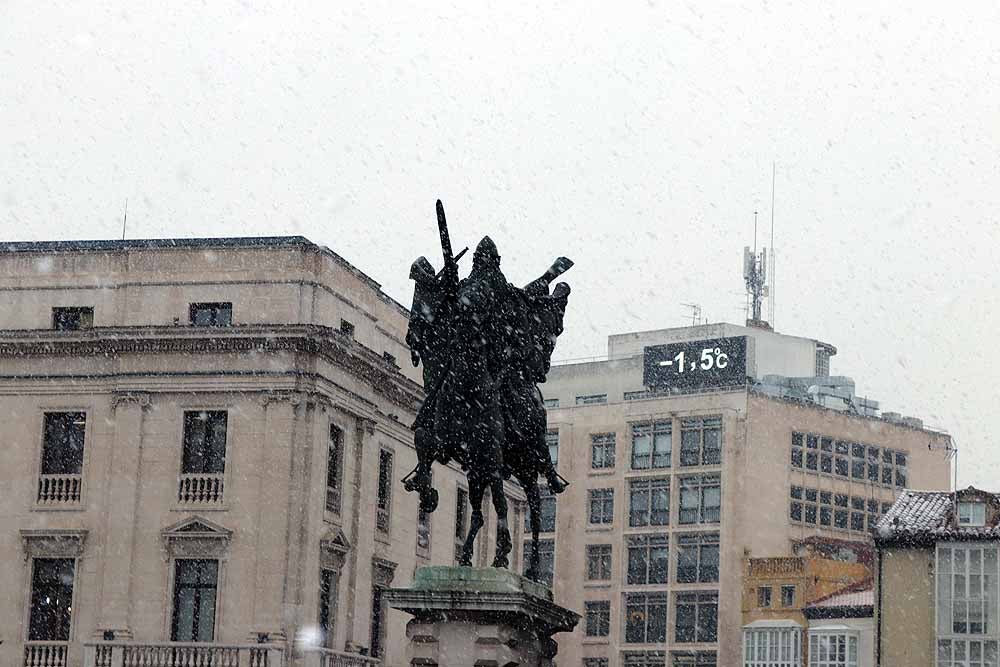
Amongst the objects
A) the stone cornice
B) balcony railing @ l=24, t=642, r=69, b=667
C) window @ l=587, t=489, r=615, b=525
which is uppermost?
window @ l=587, t=489, r=615, b=525

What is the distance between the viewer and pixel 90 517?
150 feet

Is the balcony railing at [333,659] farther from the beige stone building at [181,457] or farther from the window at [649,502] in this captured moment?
the window at [649,502]

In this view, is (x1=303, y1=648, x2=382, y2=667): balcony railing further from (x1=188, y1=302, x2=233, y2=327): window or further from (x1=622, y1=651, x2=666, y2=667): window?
(x1=622, y1=651, x2=666, y2=667): window

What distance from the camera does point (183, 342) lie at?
4562cm

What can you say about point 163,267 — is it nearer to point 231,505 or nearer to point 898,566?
point 231,505

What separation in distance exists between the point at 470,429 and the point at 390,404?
102 ft

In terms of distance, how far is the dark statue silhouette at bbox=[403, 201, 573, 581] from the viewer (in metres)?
19.4

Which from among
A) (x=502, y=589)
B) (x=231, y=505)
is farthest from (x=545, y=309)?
(x=231, y=505)

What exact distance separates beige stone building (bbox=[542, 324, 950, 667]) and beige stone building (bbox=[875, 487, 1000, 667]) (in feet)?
72.4

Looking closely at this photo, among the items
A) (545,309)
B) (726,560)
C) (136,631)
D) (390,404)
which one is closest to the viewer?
(545,309)

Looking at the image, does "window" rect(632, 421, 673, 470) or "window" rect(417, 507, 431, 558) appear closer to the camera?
"window" rect(417, 507, 431, 558)

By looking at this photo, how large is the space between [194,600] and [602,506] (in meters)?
50.5

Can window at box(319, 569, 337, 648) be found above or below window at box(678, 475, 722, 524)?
below

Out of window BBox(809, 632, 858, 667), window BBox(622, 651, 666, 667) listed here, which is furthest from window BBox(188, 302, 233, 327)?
window BBox(622, 651, 666, 667)
